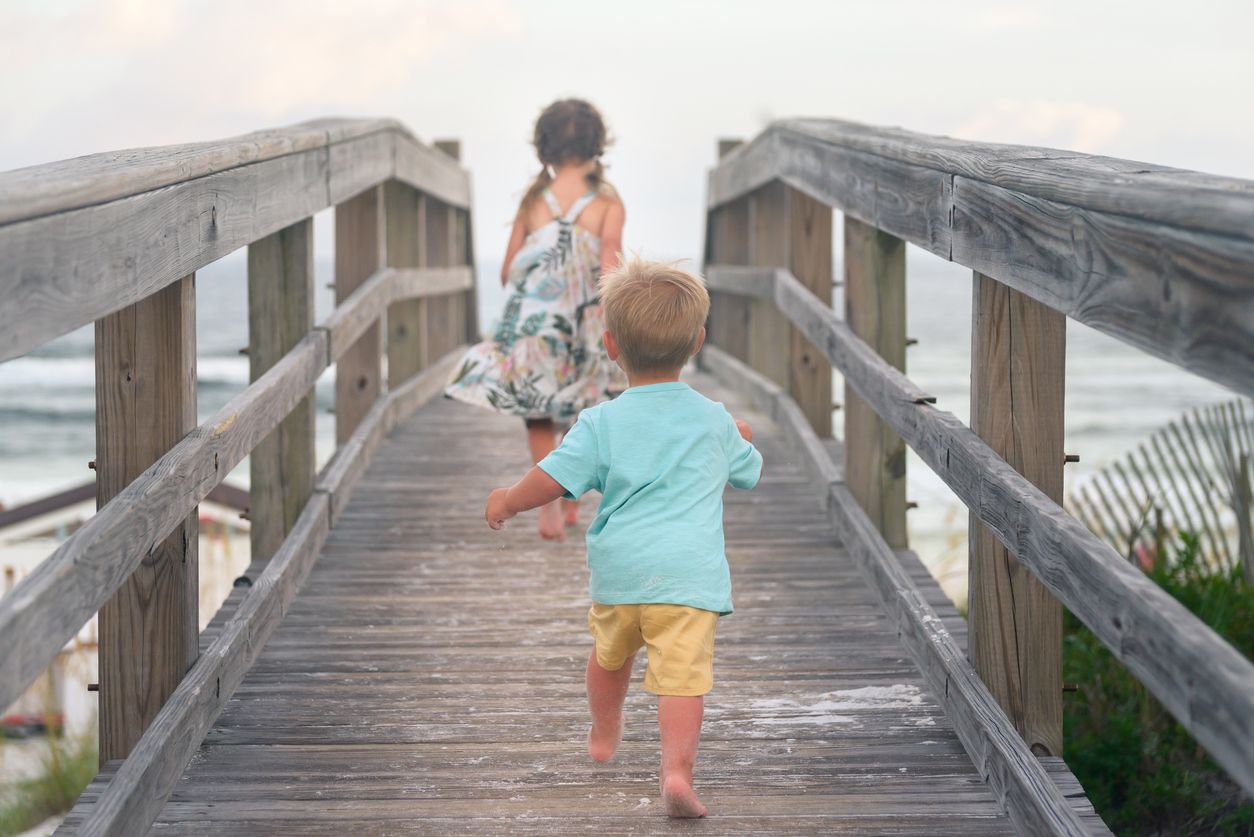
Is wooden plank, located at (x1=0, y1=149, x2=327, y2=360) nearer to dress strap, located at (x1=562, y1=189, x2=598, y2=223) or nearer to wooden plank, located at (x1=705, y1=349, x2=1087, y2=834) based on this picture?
dress strap, located at (x1=562, y1=189, x2=598, y2=223)

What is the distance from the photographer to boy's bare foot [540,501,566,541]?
4.68m

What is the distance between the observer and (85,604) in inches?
86.0

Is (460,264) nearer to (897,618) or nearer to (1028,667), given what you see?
(897,618)

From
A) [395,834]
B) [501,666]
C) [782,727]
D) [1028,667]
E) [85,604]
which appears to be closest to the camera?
[85,604]

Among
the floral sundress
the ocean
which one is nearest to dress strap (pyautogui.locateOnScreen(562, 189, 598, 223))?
the floral sundress

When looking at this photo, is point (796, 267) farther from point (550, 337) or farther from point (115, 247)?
point (115, 247)

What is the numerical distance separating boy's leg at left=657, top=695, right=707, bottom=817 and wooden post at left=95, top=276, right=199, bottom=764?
3.18 feet

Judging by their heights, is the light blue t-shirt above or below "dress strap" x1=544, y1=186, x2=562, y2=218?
below

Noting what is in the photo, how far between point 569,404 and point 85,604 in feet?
8.78

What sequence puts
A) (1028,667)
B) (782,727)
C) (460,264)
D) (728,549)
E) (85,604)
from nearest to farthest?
(85,604) < (1028,667) < (782,727) < (728,549) < (460,264)

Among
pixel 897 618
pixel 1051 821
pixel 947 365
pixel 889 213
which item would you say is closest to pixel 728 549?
pixel 897 618

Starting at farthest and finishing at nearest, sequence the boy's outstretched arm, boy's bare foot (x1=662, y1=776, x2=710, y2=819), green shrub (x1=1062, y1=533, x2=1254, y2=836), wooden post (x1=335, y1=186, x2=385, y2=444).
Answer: wooden post (x1=335, y1=186, x2=385, y2=444) < green shrub (x1=1062, y1=533, x2=1254, y2=836) < the boy's outstretched arm < boy's bare foot (x1=662, y1=776, x2=710, y2=819)

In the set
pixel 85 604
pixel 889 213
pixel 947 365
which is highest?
pixel 889 213

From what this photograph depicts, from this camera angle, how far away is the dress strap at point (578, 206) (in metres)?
4.80
